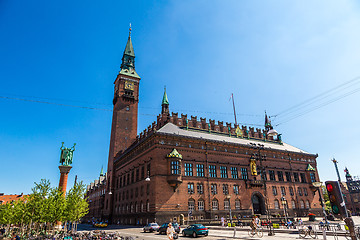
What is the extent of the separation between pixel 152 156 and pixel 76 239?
78.0ft

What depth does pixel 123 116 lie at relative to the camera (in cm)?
6231

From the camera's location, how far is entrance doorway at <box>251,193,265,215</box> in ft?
165

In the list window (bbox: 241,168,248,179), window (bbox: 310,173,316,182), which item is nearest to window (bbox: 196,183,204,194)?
window (bbox: 241,168,248,179)

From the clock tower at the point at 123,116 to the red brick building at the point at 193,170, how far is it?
0.26 metres

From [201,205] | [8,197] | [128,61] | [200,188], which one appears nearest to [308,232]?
[201,205]

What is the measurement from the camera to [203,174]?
45594 millimetres

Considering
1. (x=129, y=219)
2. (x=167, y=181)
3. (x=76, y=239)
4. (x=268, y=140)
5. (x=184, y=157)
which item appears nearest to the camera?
(x=76, y=239)

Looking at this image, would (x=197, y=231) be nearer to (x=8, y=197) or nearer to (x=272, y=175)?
(x=272, y=175)

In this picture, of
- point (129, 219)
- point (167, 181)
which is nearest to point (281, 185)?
point (167, 181)

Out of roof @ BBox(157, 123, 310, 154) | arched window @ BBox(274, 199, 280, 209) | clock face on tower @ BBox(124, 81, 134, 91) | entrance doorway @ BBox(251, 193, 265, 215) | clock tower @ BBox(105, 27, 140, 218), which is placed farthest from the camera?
clock face on tower @ BBox(124, 81, 134, 91)

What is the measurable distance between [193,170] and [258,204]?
1870 cm

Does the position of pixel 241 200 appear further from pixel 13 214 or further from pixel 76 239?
pixel 13 214

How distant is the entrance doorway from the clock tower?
110ft

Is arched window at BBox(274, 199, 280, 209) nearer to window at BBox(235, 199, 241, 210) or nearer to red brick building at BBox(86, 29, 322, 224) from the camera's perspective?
red brick building at BBox(86, 29, 322, 224)
